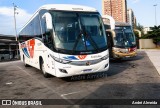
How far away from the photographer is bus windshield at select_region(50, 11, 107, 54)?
428 inches

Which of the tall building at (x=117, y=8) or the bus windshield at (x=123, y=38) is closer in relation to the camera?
the bus windshield at (x=123, y=38)

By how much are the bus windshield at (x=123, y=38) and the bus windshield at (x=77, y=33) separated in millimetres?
8572

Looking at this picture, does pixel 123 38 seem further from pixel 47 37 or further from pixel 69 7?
pixel 47 37

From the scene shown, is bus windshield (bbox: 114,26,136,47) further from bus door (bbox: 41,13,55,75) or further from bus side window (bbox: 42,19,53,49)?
bus door (bbox: 41,13,55,75)

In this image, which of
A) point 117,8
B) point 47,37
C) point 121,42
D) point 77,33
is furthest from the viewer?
point 117,8

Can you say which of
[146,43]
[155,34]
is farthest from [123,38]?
[155,34]

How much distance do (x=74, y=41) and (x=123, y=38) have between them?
33.3 ft

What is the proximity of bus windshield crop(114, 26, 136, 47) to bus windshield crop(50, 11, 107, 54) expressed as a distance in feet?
28.1

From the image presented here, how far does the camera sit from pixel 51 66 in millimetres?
11586

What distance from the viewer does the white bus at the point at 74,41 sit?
10789mm

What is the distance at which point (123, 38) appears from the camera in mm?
20375

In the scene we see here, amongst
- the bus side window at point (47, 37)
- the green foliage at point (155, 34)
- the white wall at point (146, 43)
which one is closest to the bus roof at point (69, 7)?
the bus side window at point (47, 37)

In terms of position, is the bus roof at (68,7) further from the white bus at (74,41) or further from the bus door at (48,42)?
the bus door at (48,42)

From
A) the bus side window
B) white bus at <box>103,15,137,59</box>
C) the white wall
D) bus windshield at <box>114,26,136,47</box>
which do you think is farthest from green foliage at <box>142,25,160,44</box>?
the bus side window
